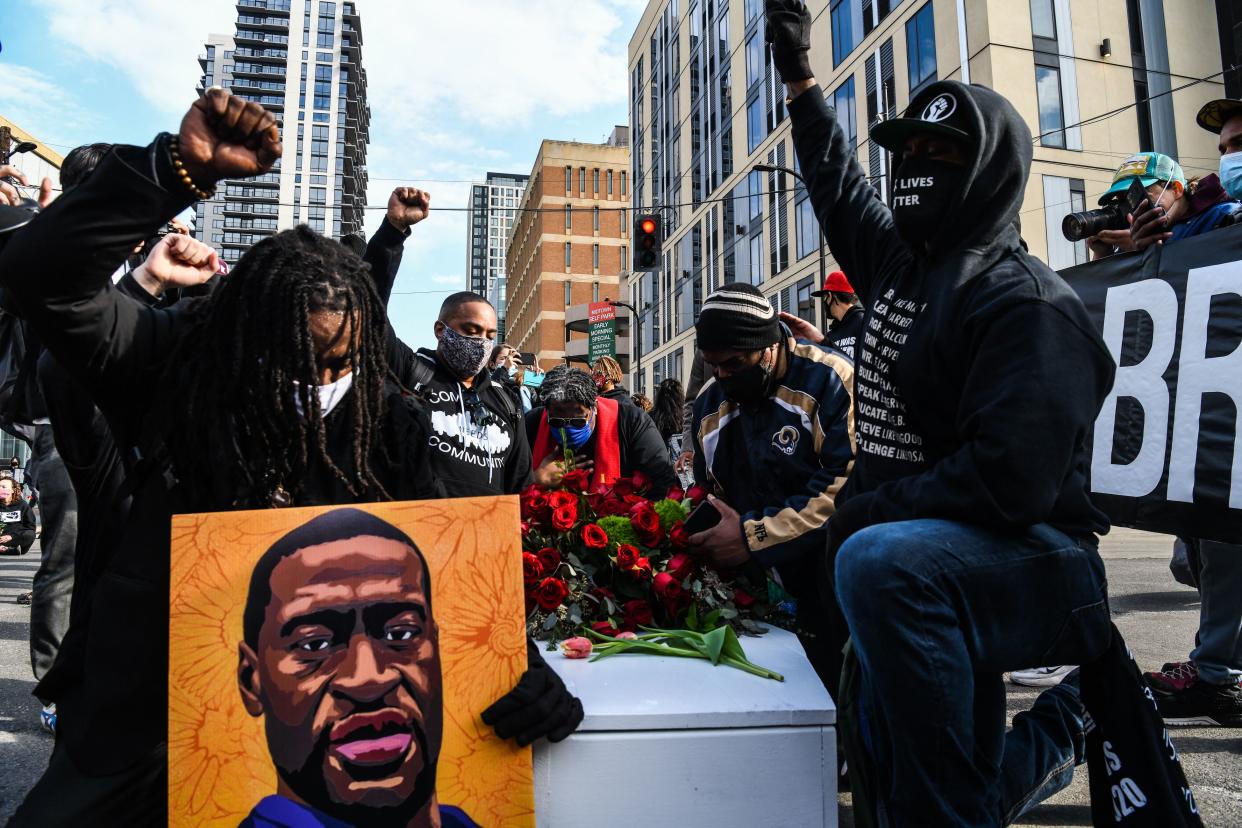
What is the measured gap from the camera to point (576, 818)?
67.2 inches

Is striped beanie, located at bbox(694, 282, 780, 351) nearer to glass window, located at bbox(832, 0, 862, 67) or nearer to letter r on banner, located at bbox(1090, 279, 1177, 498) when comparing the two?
letter r on banner, located at bbox(1090, 279, 1177, 498)

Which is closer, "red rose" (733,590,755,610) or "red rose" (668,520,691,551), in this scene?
"red rose" (733,590,755,610)

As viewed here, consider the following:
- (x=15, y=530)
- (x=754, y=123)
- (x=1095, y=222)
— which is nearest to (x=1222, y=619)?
(x=1095, y=222)

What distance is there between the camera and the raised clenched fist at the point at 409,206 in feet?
10.8

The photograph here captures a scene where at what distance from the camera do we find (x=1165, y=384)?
3385 millimetres

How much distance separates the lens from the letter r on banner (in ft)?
11.1

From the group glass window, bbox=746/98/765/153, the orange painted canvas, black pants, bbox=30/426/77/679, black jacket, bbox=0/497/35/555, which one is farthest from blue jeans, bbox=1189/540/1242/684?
glass window, bbox=746/98/765/153

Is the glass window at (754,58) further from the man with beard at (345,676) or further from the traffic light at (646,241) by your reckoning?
the man with beard at (345,676)

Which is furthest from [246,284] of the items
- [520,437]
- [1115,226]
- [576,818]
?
[1115,226]

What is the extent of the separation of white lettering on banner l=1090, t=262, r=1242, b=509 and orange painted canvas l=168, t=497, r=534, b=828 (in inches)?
109

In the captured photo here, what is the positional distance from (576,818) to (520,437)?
7.81ft

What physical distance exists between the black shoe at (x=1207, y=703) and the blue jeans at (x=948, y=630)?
7.32 ft

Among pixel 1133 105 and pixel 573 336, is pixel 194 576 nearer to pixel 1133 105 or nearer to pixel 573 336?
pixel 1133 105

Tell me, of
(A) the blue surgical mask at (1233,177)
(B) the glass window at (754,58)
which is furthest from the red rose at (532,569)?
(B) the glass window at (754,58)
